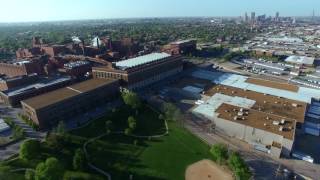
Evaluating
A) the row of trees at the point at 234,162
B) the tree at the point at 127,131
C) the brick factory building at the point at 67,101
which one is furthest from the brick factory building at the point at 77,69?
the row of trees at the point at 234,162

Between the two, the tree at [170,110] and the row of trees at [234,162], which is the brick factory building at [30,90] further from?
the row of trees at [234,162]

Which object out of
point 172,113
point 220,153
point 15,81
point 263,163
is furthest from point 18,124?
point 263,163

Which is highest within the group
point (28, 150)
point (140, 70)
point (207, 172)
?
point (140, 70)

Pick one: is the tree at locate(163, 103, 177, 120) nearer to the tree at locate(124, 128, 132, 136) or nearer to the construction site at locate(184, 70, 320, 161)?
the construction site at locate(184, 70, 320, 161)

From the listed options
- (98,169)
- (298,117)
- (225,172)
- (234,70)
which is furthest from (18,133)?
(234,70)

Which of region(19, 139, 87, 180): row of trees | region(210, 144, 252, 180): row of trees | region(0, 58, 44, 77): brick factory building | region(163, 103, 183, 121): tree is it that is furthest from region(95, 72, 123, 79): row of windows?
region(210, 144, 252, 180): row of trees

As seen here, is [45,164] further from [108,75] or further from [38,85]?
[38,85]
